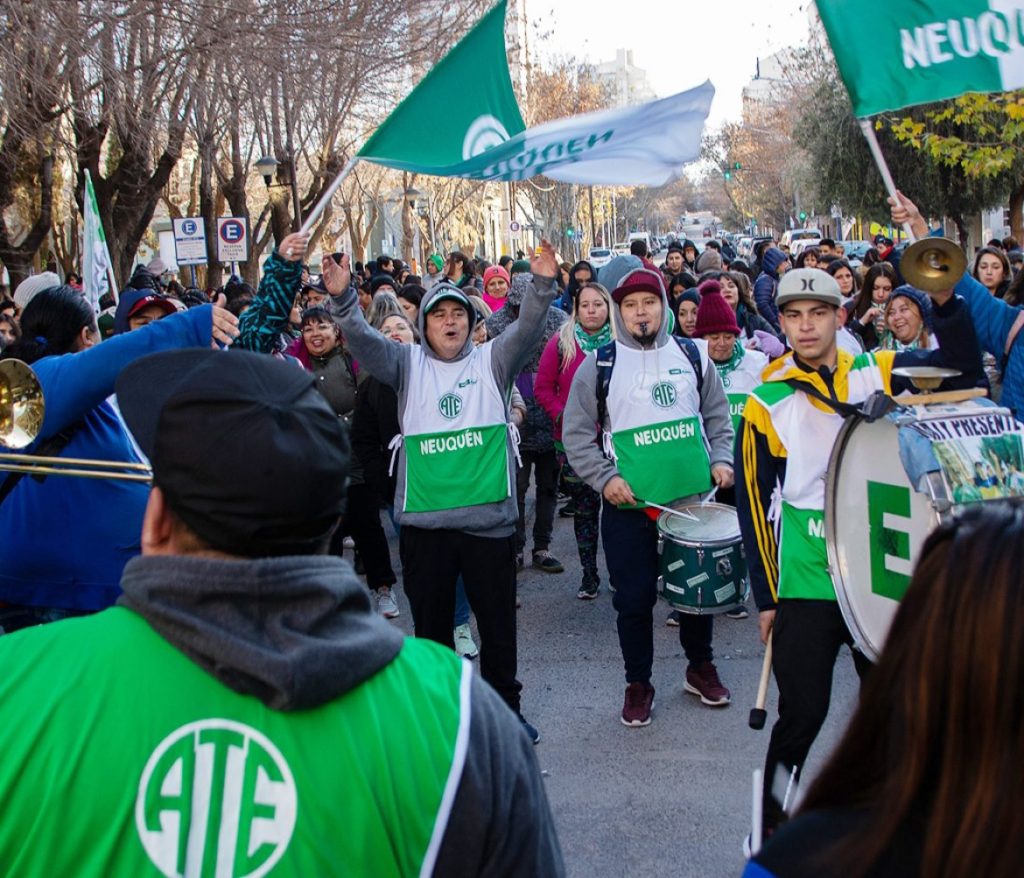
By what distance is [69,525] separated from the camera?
3.97 metres

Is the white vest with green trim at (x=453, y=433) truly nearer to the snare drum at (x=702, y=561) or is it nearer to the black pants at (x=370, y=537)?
the snare drum at (x=702, y=561)

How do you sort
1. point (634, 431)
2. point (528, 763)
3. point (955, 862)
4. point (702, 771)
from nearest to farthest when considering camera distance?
point (955, 862) < point (528, 763) < point (702, 771) < point (634, 431)

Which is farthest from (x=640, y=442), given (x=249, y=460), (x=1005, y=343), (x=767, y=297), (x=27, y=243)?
(x=27, y=243)

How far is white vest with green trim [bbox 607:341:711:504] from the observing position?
5496mm

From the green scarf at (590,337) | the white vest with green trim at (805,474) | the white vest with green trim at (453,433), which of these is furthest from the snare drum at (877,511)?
the green scarf at (590,337)

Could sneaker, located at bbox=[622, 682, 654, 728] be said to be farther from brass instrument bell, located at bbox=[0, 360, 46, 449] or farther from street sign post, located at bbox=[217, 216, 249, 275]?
street sign post, located at bbox=[217, 216, 249, 275]

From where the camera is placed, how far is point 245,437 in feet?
5.22

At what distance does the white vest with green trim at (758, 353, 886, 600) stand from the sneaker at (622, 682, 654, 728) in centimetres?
182

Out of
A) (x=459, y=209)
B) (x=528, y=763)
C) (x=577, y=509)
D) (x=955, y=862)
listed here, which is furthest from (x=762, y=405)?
(x=459, y=209)

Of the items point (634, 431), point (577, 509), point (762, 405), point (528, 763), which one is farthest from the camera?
point (577, 509)

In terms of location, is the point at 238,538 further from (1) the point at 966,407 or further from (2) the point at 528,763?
(1) the point at 966,407

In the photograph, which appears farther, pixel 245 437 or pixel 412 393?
pixel 412 393

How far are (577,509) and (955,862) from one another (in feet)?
21.1

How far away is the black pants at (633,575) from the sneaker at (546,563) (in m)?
2.91
